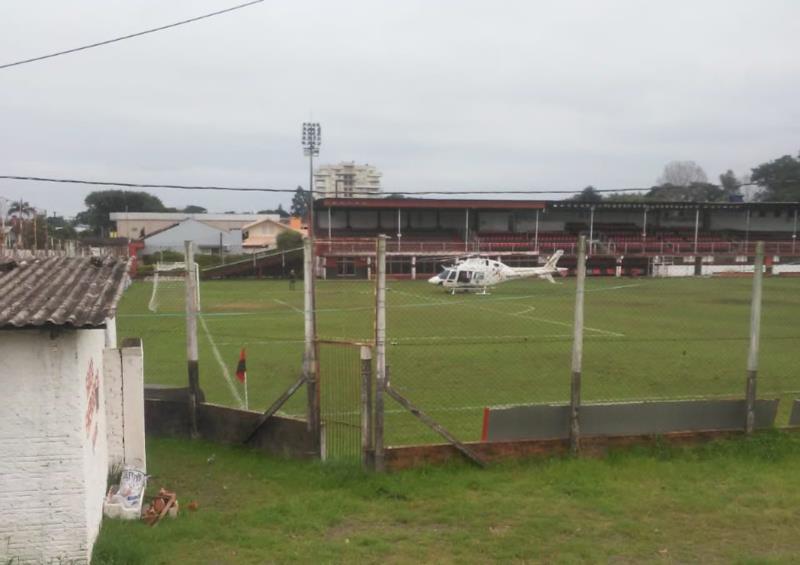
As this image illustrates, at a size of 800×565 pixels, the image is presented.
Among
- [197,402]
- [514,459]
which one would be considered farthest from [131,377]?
[514,459]

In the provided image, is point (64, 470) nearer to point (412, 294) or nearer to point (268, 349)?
point (268, 349)

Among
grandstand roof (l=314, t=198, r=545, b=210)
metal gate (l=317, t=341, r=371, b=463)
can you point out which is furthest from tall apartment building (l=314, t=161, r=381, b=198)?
metal gate (l=317, t=341, r=371, b=463)

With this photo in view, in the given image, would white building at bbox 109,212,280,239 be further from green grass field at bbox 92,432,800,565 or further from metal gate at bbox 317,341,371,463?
green grass field at bbox 92,432,800,565

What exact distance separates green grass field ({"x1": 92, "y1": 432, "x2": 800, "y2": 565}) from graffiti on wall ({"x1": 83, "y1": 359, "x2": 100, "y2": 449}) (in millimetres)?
876

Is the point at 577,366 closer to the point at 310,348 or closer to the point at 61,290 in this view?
the point at 310,348

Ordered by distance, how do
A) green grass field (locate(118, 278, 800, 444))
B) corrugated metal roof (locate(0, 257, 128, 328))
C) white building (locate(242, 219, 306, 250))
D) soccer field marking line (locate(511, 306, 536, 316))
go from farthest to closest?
white building (locate(242, 219, 306, 250)), soccer field marking line (locate(511, 306, 536, 316)), green grass field (locate(118, 278, 800, 444)), corrugated metal roof (locate(0, 257, 128, 328))

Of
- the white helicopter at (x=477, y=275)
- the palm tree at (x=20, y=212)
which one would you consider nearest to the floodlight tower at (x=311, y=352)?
the palm tree at (x=20, y=212)

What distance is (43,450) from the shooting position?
5.09 m

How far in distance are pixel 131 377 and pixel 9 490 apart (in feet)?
6.95

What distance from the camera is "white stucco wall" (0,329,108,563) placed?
503 centimetres

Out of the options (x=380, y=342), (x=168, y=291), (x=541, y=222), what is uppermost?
(x=541, y=222)

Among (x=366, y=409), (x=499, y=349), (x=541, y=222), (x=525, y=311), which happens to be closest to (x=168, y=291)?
(x=525, y=311)

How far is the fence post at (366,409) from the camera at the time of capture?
712cm

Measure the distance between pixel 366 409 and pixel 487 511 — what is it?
1.70 m
